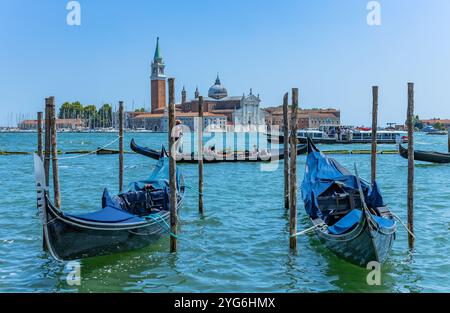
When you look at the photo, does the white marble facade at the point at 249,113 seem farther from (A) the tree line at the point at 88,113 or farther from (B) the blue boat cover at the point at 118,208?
(B) the blue boat cover at the point at 118,208

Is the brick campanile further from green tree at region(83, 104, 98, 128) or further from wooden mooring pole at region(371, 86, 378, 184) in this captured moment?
wooden mooring pole at region(371, 86, 378, 184)

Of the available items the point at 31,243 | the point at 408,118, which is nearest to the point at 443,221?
the point at 408,118

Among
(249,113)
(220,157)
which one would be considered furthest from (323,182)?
(249,113)

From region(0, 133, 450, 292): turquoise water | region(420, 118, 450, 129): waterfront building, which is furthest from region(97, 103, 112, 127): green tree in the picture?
region(0, 133, 450, 292): turquoise water

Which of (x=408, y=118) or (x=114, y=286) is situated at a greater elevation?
(x=408, y=118)

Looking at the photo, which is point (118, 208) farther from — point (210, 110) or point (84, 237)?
point (210, 110)

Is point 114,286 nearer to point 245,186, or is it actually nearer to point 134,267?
point 134,267

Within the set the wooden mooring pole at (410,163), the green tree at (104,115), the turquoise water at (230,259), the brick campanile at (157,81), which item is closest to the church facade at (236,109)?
the brick campanile at (157,81)
